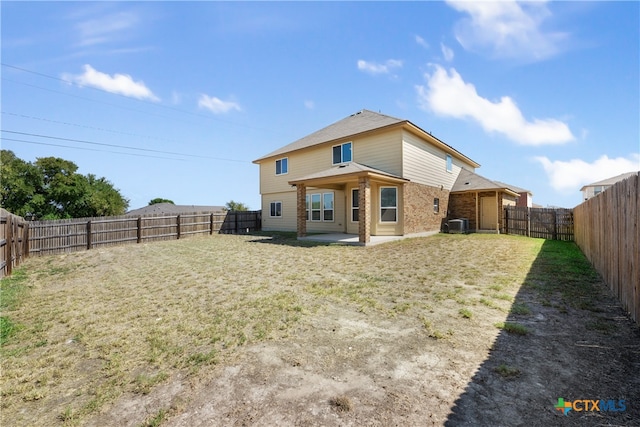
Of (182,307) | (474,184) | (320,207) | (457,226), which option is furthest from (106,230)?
(474,184)

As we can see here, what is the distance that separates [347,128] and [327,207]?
16.8ft

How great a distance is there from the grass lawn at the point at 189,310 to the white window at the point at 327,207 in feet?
25.3

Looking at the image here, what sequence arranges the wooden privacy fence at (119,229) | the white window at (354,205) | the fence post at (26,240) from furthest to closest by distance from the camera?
the white window at (354,205) < the wooden privacy fence at (119,229) < the fence post at (26,240)

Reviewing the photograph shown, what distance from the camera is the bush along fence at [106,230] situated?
12.0 meters

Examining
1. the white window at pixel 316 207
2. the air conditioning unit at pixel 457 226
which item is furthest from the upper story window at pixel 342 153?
the air conditioning unit at pixel 457 226

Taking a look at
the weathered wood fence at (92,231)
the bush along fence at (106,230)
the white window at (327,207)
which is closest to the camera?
the weathered wood fence at (92,231)

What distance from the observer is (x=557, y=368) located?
3.04m

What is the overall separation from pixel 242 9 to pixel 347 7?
3.68 metres

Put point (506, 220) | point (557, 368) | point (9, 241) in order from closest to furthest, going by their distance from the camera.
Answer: point (557, 368), point (9, 241), point (506, 220)

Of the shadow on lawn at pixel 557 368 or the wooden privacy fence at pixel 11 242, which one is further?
the wooden privacy fence at pixel 11 242

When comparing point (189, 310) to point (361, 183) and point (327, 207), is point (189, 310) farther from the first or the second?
point (327, 207)

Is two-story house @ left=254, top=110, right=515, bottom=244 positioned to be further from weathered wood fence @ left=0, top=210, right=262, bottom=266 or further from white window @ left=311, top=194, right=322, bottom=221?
weathered wood fence @ left=0, top=210, right=262, bottom=266

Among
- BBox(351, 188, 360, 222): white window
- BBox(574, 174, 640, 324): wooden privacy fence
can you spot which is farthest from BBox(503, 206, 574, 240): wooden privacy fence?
BBox(574, 174, 640, 324): wooden privacy fence

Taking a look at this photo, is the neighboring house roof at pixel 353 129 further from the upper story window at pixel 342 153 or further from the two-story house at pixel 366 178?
the upper story window at pixel 342 153
